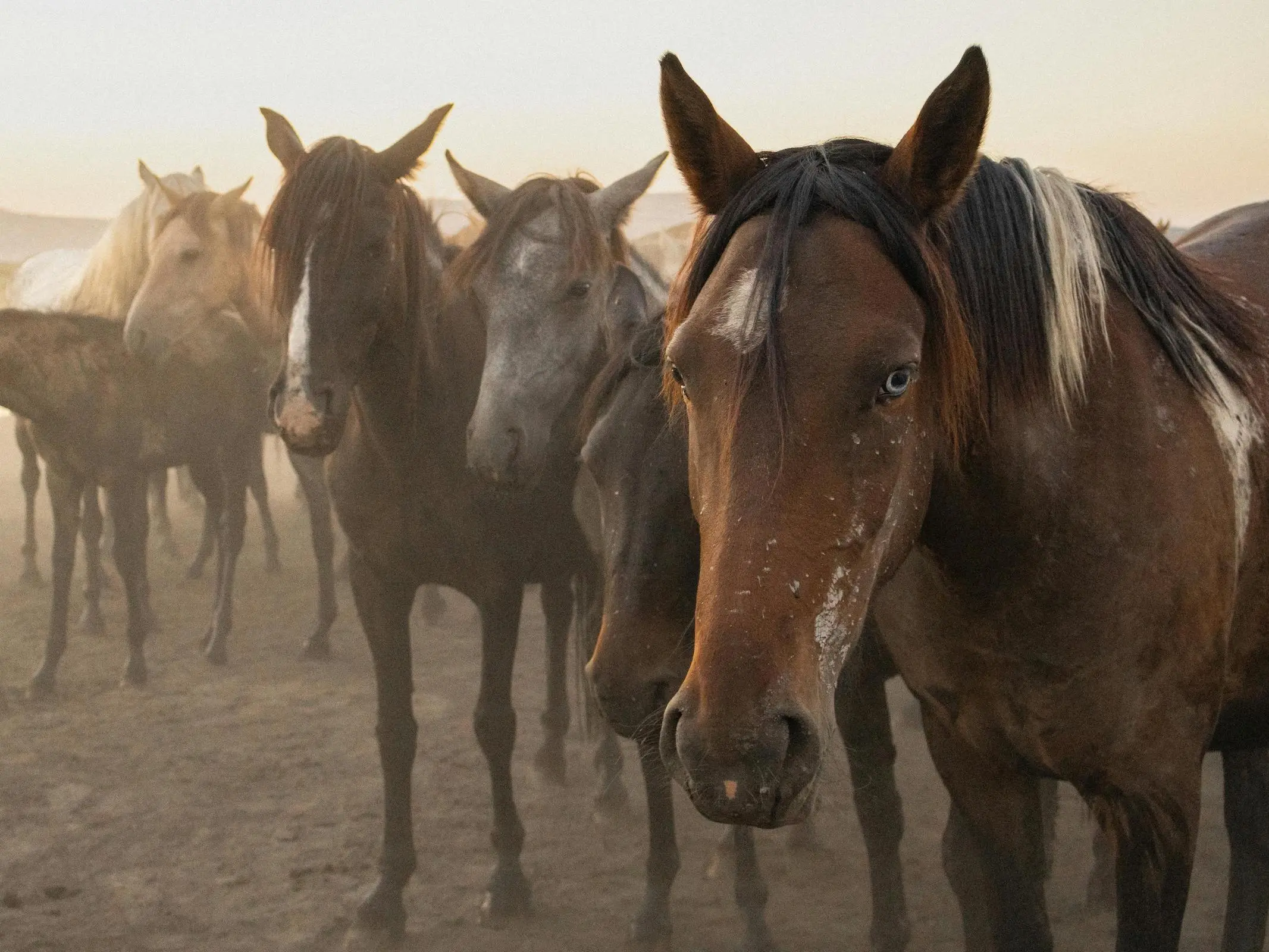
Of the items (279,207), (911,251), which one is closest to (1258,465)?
(911,251)

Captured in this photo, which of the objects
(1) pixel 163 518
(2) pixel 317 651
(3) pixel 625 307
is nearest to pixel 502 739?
(3) pixel 625 307

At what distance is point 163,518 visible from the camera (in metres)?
11.0

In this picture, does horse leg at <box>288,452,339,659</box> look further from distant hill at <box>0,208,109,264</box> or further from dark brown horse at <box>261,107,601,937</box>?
distant hill at <box>0,208,109,264</box>

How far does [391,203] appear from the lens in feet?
14.2

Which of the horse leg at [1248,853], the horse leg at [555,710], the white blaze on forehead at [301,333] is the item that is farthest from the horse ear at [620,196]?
the horse leg at [1248,853]

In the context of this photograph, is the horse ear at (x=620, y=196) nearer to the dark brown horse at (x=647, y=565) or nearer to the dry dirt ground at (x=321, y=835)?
the dark brown horse at (x=647, y=565)

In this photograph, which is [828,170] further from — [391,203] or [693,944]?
[693,944]

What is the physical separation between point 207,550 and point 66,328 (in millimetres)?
2965

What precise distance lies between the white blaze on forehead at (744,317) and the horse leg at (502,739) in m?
2.68

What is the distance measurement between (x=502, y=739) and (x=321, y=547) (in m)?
4.11

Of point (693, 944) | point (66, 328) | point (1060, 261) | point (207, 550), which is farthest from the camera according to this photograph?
point (207, 550)

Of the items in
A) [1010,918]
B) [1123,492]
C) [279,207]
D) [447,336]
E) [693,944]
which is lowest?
[693,944]

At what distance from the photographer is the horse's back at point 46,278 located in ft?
34.1

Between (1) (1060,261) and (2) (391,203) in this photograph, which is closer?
(1) (1060,261)
